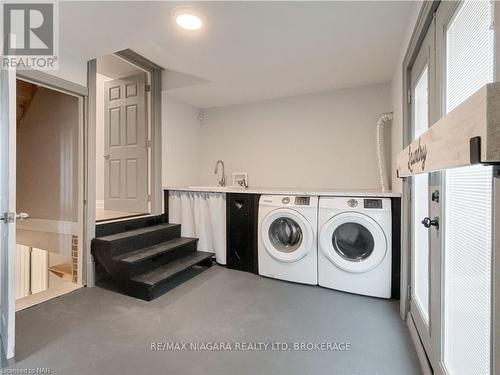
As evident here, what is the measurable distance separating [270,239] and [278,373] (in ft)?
4.92

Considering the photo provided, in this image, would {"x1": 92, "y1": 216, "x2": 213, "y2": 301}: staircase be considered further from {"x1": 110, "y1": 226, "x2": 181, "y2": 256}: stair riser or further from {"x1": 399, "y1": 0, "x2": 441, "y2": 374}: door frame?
{"x1": 399, "y1": 0, "x2": 441, "y2": 374}: door frame

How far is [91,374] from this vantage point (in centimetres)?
146

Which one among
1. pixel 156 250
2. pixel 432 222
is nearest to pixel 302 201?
pixel 432 222

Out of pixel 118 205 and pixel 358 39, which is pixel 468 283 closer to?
pixel 358 39

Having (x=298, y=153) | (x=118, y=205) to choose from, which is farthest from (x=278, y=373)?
(x=118, y=205)

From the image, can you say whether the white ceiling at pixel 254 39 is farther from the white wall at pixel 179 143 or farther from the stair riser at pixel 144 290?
the stair riser at pixel 144 290

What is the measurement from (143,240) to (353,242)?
7.50ft

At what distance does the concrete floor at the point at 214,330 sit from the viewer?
154 cm

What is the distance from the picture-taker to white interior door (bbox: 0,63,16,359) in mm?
1525

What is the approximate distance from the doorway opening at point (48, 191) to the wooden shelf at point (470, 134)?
3.01 metres

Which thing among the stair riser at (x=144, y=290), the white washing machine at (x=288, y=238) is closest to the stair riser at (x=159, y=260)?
the stair riser at (x=144, y=290)

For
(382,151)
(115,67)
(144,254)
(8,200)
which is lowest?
(144,254)

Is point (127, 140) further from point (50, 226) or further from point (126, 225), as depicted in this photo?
point (50, 226)

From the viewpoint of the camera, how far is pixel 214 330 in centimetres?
191
